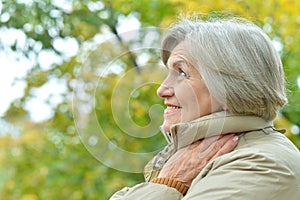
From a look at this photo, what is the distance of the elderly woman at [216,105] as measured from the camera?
1624mm

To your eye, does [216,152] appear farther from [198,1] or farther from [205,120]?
[198,1]

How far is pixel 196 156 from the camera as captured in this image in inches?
66.3

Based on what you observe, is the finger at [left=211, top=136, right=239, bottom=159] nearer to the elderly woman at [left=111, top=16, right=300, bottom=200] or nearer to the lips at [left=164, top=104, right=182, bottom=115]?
the elderly woman at [left=111, top=16, right=300, bottom=200]

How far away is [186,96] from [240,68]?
0.44 ft

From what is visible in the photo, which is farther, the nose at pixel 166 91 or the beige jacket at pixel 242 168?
the nose at pixel 166 91

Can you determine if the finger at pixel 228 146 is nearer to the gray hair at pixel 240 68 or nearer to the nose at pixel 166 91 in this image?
the gray hair at pixel 240 68

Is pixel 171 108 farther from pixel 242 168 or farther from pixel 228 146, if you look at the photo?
pixel 242 168

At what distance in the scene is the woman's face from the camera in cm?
169

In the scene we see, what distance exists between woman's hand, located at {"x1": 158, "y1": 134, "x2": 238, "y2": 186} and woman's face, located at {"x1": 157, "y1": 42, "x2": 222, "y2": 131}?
0.06m

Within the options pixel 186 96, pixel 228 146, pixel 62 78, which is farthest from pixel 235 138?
pixel 62 78

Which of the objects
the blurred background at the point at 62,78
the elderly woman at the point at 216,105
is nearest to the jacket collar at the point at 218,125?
the elderly woman at the point at 216,105

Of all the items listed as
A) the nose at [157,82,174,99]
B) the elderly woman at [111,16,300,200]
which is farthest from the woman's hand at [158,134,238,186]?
the nose at [157,82,174,99]

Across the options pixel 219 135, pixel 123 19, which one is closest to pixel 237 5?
pixel 123 19

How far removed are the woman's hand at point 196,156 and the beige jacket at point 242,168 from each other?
0.01 meters
